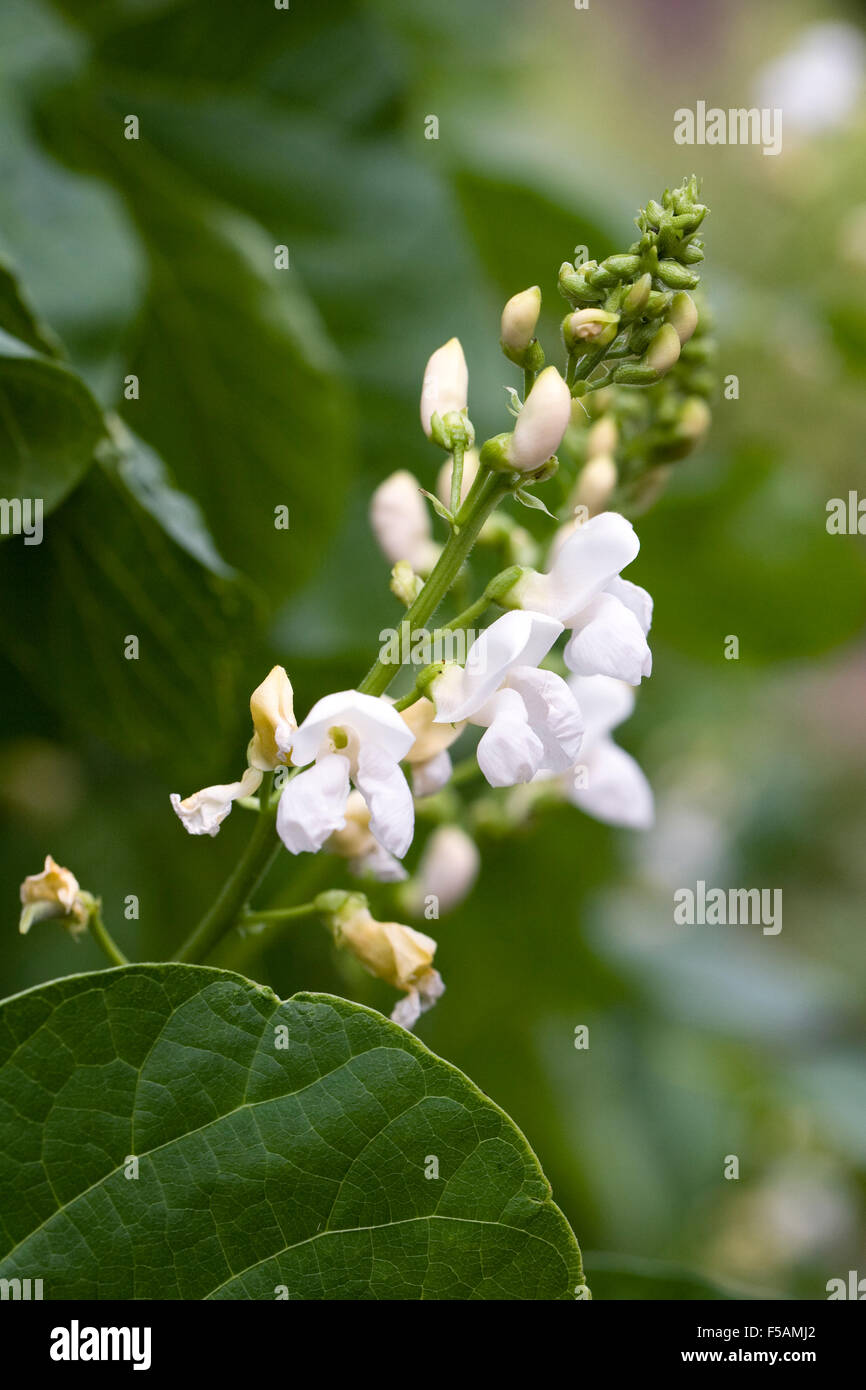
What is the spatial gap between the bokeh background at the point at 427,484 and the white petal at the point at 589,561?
300mm

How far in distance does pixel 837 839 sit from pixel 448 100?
1.78 meters

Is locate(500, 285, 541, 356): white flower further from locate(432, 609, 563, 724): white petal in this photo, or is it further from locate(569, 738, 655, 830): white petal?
locate(569, 738, 655, 830): white petal

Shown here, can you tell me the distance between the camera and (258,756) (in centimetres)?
55

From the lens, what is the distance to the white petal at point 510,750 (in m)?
0.52

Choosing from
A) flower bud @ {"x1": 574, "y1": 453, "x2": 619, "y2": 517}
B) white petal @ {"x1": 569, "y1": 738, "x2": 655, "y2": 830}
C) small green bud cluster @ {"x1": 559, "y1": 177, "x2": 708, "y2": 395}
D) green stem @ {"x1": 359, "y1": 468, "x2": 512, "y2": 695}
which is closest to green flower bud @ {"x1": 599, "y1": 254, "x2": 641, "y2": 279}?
small green bud cluster @ {"x1": 559, "y1": 177, "x2": 708, "y2": 395}

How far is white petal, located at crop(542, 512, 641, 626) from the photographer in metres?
0.55

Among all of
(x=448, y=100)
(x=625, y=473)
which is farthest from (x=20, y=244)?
(x=448, y=100)

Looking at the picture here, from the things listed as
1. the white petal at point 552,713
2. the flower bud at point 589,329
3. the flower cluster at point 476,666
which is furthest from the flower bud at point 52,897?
the flower bud at point 589,329

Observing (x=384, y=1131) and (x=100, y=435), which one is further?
(x=100, y=435)

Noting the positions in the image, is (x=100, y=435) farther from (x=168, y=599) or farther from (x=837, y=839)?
(x=837, y=839)

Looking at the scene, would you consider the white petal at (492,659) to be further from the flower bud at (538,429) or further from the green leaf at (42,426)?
the green leaf at (42,426)

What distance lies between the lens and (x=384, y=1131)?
550 millimetres

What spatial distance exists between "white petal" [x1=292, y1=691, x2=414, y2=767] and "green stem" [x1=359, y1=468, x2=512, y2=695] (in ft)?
0.06
